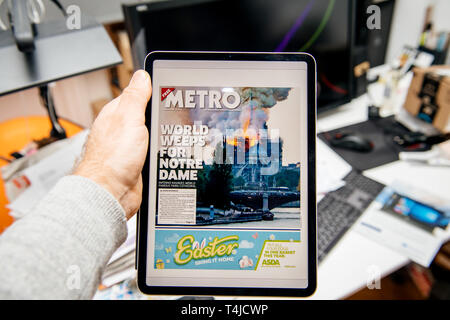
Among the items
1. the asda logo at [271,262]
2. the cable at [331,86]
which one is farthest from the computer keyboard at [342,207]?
the cable at [331,86]

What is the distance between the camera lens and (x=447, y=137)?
4.14ft

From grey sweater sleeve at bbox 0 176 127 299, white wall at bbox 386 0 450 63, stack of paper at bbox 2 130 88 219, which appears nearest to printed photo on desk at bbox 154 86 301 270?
grey sweater sleeve at bbox 0 176 127 299

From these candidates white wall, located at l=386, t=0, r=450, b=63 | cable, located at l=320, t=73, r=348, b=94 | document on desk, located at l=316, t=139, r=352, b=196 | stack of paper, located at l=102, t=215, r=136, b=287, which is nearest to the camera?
stack of paper, located at l=102, t=215, r=136, b=287

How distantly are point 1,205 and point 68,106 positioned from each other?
31.4 inches

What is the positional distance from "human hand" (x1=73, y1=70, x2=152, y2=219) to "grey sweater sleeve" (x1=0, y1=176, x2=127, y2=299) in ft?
0.18

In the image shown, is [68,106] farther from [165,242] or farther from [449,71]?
[449,71]

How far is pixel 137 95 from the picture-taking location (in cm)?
62

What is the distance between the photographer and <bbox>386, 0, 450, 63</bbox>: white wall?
163 centimetres

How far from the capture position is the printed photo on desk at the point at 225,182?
634 millimetres

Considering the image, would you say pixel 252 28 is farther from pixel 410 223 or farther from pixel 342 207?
pixel 410 223

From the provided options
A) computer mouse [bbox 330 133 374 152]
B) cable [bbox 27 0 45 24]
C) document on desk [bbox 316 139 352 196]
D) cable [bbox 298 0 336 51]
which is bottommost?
document on desk [bbox 316 139 352 196]

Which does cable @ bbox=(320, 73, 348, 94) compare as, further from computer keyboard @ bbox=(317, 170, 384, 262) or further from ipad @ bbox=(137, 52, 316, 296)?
ipad @ bbox=(137, 52, 316, 296)

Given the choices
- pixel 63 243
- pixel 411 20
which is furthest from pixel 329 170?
pixel 411 20

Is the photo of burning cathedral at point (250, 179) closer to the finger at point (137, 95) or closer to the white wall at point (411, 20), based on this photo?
the finger at point (137, 95)
